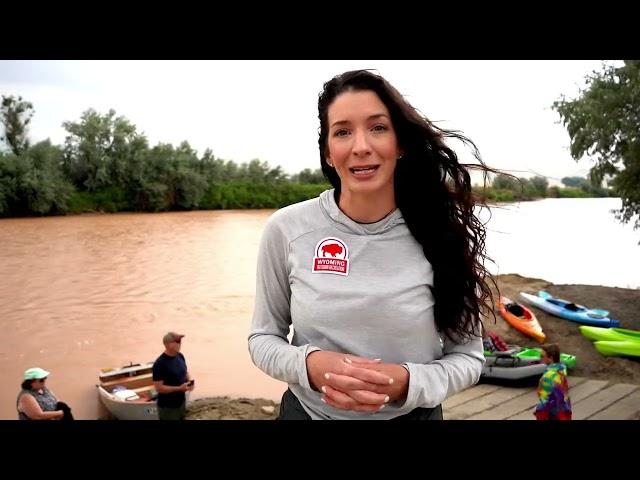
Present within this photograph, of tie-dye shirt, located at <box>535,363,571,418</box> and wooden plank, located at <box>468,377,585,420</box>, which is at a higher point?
tie-dye shirt, located at <box>535,363,571,418</box>

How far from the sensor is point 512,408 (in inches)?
183

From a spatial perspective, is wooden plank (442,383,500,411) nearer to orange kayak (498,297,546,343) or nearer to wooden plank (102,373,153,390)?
orange kayak (498,297,546,343)

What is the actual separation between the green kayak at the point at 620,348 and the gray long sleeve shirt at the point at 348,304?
6700mm

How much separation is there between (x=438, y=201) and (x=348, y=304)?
12.1 inches

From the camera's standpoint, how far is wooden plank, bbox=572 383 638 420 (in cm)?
458

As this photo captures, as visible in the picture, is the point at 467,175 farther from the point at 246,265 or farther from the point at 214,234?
the point at 214,234

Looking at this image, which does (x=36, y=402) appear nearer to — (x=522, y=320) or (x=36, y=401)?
(x=36, y=401)

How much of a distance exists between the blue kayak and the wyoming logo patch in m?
7.75

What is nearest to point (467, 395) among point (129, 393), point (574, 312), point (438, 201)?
point (129, 393)

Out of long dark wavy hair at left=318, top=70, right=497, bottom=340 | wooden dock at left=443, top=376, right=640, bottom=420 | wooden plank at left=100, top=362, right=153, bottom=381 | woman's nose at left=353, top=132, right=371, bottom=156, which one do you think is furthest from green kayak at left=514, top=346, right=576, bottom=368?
woman's nose at left=353, top=132, right=371, bottom=156

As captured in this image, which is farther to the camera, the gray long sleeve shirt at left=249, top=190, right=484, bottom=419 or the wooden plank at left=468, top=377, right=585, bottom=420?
the wooden plank at left=468, top=377, right=585, bottom=420

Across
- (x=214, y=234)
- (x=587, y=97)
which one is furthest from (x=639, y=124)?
(x=214, y=234)
